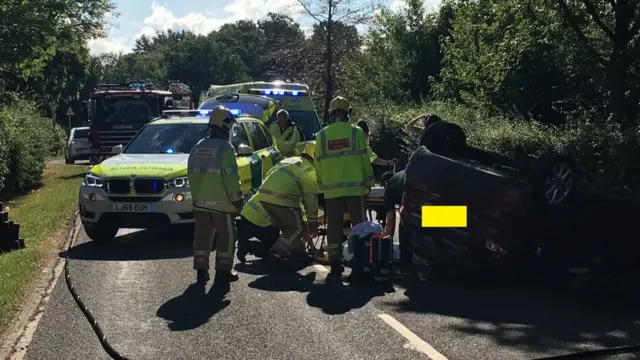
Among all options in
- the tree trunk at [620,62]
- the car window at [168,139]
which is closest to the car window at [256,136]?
the car window at [168,139]

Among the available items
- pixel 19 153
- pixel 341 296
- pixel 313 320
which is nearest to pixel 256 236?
pixel 341 296

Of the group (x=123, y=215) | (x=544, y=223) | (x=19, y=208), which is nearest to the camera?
(x=544, y=223)

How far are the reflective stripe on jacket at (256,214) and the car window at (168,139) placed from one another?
9.86 feet

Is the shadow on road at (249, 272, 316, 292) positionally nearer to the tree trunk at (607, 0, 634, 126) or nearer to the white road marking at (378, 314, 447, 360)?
the white road marking at (378, 314, 447, 360)

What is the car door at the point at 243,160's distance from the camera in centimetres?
1275

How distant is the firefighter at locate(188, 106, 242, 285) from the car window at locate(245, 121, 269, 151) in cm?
481

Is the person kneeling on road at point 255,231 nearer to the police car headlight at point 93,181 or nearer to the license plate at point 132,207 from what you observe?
the license plate at point 132,207

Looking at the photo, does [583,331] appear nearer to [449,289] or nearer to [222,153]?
[449,289]

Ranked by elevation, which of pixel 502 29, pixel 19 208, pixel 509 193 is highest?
pixel 502 29

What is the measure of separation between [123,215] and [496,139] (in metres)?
7.66

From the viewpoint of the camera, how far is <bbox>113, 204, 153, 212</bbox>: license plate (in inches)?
466

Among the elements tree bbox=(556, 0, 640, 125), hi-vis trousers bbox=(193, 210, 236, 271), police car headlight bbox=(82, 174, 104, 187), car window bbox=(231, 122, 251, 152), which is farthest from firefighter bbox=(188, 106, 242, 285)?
tree bbox=(556, 0, 640, 125)

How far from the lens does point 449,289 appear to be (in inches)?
354

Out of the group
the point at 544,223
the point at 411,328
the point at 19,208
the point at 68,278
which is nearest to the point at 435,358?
the point at 411,328
